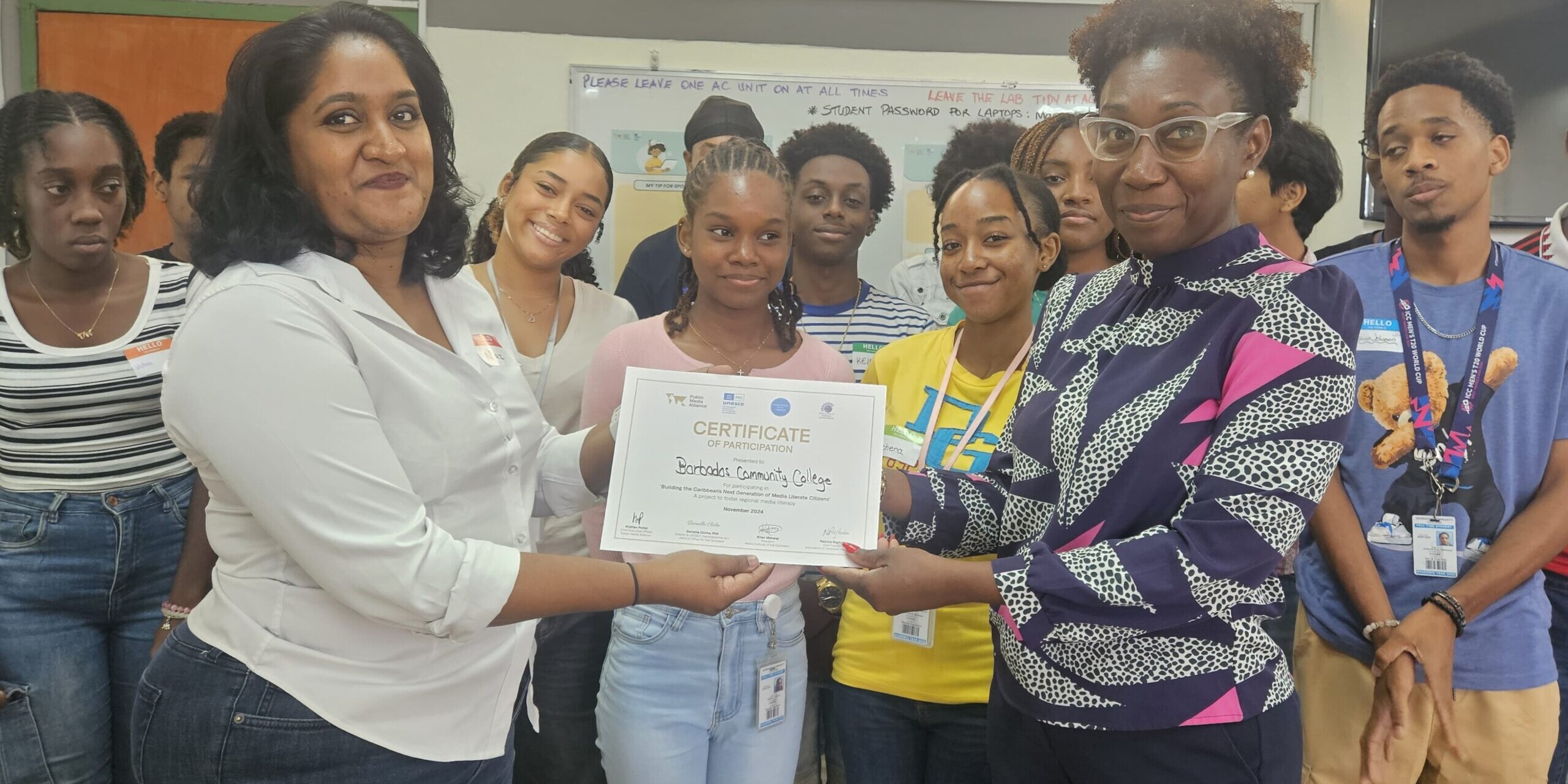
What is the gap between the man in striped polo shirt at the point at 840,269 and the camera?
9.91ft

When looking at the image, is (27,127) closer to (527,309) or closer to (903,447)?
Answer: (527,309)

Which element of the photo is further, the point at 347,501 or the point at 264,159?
the point at 264,159

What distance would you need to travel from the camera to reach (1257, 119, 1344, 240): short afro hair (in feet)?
10.4

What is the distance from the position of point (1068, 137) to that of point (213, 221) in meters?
2.53

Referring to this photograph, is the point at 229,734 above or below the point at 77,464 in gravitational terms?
below

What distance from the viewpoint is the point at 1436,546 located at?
7.38ft

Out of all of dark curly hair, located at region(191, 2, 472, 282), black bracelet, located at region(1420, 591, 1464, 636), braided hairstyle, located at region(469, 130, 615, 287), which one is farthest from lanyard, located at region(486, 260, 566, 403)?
black bracelet, located at region(1420, 591, 1464, 636)

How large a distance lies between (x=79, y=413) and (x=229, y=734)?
151cm

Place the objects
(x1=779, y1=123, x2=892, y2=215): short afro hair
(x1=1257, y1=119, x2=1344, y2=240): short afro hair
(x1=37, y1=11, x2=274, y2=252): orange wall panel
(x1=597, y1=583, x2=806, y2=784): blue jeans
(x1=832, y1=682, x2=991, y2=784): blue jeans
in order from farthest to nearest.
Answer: (x1=37, y1=11, x2=274, y2=252): orange wall panel, (x1=779, y1=123, x2=892, y2=215): short afro hair, (x1=1257, y1=119, x2=1344, y2=240): short afro hair, (x1=832, y1=682, x2=991, y2=784): blue jeans, (x1=597, y1=583, x2=806, y2=784): blue jeans

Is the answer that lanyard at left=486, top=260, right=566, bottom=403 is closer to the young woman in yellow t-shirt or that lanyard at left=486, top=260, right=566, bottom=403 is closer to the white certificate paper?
the white certificate paper

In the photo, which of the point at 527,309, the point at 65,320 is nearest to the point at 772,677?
the point at 527,309

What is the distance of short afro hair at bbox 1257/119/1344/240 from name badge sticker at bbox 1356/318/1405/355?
2.86ft

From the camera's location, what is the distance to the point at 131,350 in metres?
2.45

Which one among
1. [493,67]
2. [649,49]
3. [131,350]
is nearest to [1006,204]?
[131,350]
